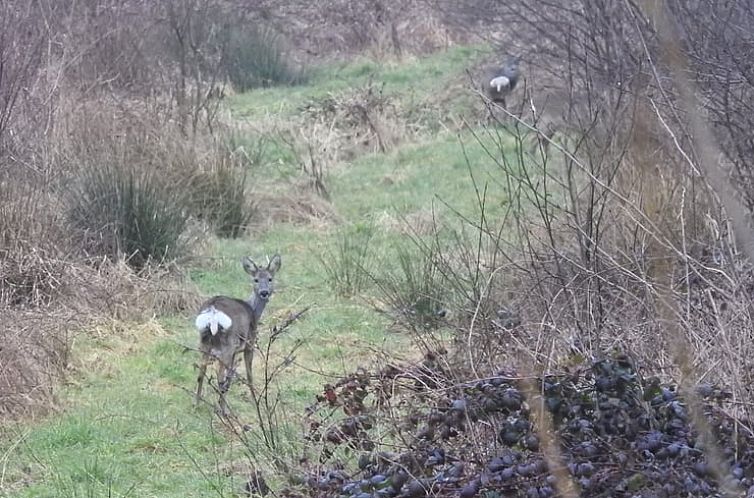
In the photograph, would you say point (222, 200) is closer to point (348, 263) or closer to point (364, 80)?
point (348, 263)

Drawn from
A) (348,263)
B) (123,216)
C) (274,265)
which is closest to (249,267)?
(274,265)

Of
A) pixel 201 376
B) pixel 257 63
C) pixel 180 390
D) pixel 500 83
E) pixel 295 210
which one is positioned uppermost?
pixel 201 376

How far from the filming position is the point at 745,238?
187cm

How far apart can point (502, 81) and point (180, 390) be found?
1251 cm

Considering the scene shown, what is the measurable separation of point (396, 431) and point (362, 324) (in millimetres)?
4443

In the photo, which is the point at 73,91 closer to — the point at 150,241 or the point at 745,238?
the point at 150,241

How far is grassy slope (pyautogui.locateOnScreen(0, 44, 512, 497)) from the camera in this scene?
602cm

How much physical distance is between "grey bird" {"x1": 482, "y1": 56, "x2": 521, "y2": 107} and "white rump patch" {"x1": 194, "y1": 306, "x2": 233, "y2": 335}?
1242 cm

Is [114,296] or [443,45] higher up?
[114,296]

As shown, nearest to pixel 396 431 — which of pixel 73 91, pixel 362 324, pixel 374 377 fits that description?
pixel 374 377

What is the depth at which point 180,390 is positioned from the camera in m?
7.73

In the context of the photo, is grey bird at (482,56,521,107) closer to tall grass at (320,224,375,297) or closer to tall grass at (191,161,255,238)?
tall grass at (191,161,255,238)

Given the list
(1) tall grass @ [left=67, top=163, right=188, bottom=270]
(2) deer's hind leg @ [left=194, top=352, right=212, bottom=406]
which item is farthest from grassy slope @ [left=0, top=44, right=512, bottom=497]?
(1) tall grass @ [left=67, top=163, right=188, bottom=270]

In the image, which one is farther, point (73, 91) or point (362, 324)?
point (73, 91)
